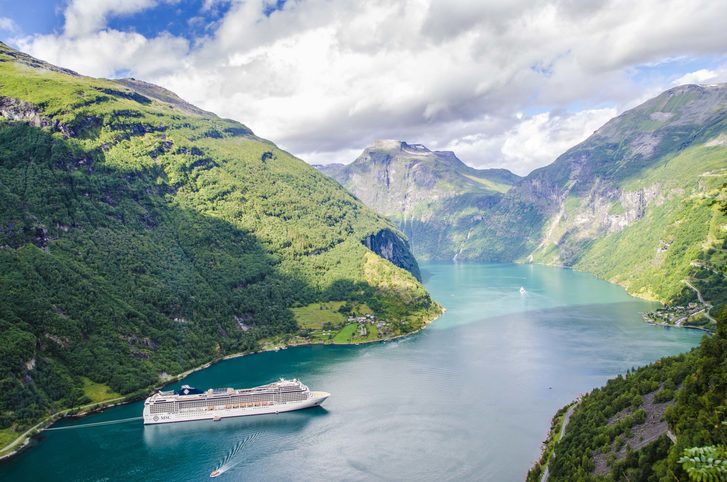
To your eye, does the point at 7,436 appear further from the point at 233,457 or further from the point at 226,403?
the point at 233,457

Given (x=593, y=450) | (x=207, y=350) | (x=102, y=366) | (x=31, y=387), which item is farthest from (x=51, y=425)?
(x=593, y=450)

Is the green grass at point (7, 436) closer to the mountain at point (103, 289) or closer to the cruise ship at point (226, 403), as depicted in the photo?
the mountain at point (103, 289)

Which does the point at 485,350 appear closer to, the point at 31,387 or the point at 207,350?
the point at 207,350

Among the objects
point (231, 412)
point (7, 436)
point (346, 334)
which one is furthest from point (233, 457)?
point (346, 334)

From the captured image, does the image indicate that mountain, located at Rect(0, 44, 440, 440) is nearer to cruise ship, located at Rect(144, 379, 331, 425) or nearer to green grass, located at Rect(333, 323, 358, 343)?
green grass, located at Rect(333, 323, 358, 343)

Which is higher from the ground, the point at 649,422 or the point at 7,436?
the point at 649,422

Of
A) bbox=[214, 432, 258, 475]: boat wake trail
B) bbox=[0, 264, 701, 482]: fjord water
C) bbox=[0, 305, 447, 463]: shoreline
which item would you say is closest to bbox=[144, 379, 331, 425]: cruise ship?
bbox=[0, 264, 701, 482]: fjord water

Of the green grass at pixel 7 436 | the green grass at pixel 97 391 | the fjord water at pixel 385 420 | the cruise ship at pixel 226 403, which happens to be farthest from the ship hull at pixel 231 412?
the green grass at pixel 7 436

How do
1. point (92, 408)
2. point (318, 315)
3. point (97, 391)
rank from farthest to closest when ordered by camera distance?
point (318, 315) → point (97, 391) → point (92, 408)
